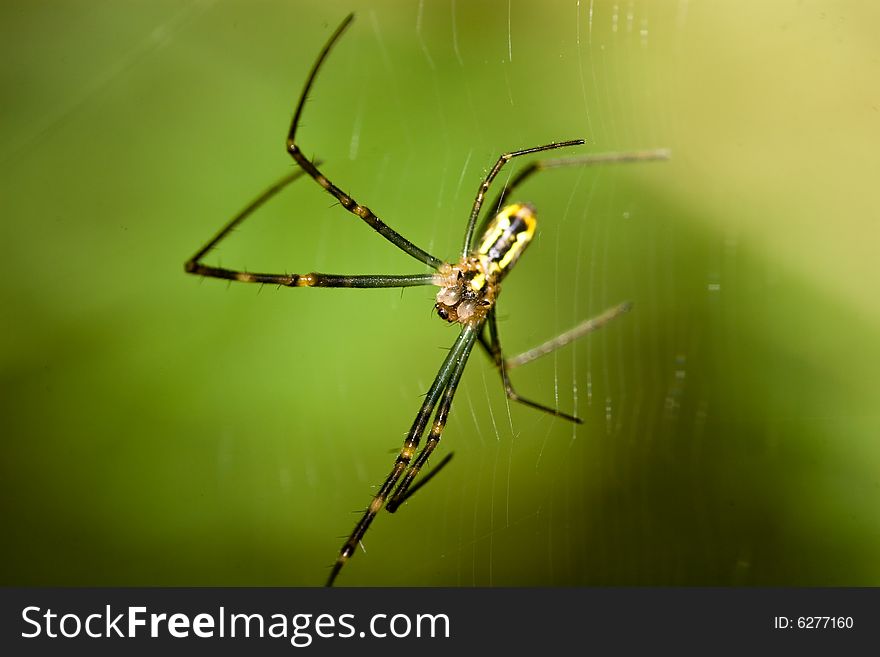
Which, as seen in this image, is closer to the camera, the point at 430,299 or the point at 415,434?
the point at 415,434

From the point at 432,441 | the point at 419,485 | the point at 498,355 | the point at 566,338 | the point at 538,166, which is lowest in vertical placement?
the point at 419,485

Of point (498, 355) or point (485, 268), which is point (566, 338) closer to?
point (498, 355)

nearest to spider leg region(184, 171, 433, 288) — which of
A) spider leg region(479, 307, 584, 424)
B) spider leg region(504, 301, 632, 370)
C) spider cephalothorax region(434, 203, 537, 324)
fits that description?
spider cephalothorax region(434, 203, 537, 324)

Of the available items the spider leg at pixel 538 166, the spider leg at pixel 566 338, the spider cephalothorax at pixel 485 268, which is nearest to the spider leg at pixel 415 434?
the spider cephalothorax at pixel 485 268

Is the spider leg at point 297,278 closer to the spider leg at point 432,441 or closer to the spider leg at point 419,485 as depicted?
the spider leg at point 432,441

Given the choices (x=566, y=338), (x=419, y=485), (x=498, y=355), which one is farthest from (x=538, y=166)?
(x=419, y=485)

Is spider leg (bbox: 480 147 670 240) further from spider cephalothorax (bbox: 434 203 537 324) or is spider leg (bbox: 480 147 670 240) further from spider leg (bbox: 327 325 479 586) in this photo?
spider leg (bbox: 327 325 479 586)

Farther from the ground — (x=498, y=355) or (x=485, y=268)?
(x=485, y=268)
